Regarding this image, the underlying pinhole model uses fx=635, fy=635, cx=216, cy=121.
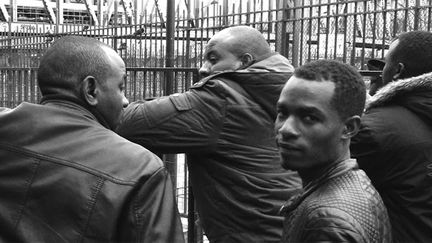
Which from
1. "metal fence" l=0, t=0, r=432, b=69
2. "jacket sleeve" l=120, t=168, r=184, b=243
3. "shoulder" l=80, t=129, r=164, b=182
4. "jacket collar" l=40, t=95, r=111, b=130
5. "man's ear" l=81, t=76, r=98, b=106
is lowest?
"jacket sleeve" l=120, t=168, r=184, b=243

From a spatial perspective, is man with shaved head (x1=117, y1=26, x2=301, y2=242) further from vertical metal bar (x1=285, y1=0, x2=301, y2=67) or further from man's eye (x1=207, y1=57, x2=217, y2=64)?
vertical metal bar (x1=285, y1=0, x2=301, y2=67)

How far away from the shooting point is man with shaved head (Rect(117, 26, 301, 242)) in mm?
3012

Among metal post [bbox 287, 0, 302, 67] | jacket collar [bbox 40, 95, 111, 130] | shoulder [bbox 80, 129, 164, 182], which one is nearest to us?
shoulder [bbox 80, 129, 164, 182]

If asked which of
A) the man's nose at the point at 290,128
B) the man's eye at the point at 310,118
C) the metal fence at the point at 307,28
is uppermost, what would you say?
the metal fence at the point at 307,28

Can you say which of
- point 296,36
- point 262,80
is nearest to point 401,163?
point 262,80

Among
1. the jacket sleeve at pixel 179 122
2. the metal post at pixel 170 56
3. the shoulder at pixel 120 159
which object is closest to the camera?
the shoulder at pixel 120 159

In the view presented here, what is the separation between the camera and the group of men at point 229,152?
1964mm

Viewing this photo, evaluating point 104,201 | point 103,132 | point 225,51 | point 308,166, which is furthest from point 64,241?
point 225,51

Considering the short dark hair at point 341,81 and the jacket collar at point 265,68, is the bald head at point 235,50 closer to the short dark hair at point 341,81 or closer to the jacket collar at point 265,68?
the jacket collar at point 265,68

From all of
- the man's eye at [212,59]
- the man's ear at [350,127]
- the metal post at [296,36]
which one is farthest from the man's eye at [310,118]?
the metal post at [296,36]

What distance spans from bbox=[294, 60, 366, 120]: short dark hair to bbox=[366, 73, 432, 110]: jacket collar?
2.66 ft

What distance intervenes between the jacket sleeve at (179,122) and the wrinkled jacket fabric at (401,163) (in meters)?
0.67

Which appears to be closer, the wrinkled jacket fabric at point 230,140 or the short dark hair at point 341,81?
the short dark hair at point 341,81

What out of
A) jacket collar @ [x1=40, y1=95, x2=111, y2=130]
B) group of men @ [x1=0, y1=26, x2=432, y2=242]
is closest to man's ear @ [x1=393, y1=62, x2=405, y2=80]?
group of men @ [x1=0, y1=26, x2=432, y2=242]
